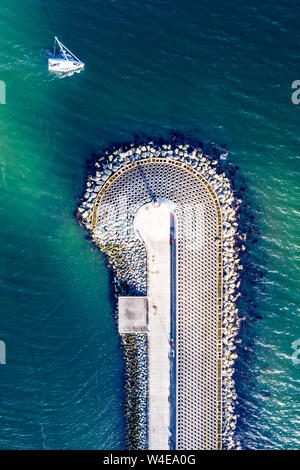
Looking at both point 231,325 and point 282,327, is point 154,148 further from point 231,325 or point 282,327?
point 282,327

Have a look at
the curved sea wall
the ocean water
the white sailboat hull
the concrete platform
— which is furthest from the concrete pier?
the white sailboat hull

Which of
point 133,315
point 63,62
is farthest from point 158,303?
point 63,62

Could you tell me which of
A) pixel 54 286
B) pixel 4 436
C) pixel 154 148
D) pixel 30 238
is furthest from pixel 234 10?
pixel 4 436

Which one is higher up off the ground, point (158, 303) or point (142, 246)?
point (142, 246)

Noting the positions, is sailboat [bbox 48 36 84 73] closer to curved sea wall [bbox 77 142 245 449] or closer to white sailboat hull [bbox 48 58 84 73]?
white sailboat hull [bbox 48 58 84 73]

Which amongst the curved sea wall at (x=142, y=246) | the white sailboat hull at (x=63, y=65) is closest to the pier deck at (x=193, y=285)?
the curved sea wall at (x=142, y=246)

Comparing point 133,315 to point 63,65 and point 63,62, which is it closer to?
point 63,65

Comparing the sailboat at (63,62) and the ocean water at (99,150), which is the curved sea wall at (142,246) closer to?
the ocean water at (99,150)
